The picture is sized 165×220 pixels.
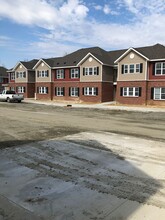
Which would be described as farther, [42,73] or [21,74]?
[21,74]

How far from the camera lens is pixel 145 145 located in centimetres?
992

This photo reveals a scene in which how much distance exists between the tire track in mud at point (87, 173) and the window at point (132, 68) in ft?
89.0

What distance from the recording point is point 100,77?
1523 inches

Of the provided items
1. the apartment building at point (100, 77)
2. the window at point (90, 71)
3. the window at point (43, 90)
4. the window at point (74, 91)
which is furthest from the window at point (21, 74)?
the window at point (90, 71)

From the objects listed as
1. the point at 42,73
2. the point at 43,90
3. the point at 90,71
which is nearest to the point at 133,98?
the point at 90,71

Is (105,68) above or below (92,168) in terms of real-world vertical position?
above

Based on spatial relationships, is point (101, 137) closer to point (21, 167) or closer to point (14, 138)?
point (14, 138)

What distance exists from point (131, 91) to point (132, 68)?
3.12 meters

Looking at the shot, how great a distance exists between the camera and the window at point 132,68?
3456 centimetres

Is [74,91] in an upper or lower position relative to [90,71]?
lower

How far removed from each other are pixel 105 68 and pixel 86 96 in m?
5.29

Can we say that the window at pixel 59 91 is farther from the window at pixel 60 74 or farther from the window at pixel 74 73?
the window at pixel 74 73

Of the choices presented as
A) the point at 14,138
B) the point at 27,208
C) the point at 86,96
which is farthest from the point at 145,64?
the point at 27,208

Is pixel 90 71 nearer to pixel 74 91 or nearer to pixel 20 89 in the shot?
pixel 74 91
